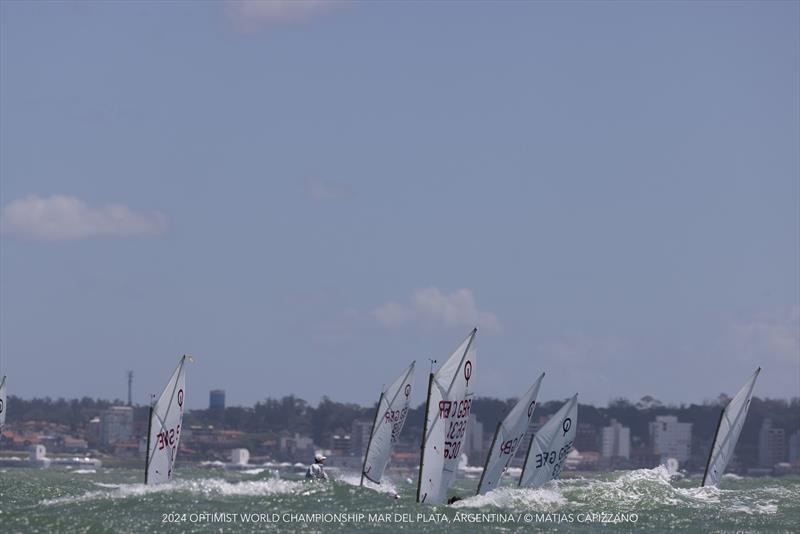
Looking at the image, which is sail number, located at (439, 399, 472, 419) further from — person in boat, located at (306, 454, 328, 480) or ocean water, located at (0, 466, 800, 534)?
person in boat, located at (306, 454, 328, 480)

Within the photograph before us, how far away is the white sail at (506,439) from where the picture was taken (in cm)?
4872

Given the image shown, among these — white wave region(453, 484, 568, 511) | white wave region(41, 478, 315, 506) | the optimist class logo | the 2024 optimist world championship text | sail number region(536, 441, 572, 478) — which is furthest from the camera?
the optimist class logo

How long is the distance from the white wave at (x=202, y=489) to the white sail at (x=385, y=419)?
22.5 ft

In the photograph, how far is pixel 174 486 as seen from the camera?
45781 mm

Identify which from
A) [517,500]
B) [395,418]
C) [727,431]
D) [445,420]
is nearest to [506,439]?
[517,500]

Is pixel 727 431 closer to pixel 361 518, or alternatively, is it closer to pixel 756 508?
pixel 756 508

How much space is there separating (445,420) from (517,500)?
5.69m

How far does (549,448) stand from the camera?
172 feet

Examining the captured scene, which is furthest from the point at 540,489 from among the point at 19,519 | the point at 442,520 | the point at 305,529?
the point at 19,519

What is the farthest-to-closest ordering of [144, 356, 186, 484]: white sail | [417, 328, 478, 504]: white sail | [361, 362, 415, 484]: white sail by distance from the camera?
1. [361, 362, 415, 484]: white sail
2. [144, 356, 186, 484]: white sail
3. [417, 328, 478, 504]: white sail

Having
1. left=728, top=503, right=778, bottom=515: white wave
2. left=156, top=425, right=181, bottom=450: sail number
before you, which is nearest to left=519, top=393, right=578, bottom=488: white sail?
left=728, top=503, right=778, bottom=515: white wave

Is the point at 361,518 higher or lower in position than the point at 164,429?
lower

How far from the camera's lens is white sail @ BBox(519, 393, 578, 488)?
5169 centimetres

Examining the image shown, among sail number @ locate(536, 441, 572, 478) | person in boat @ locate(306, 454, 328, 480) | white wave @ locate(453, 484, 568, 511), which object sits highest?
sail number @ locate(536, 441, 572, 478)
